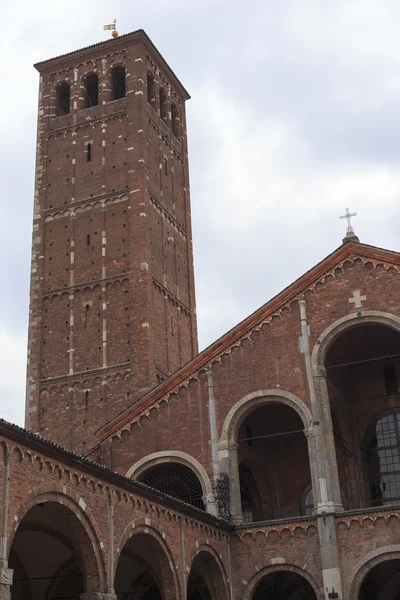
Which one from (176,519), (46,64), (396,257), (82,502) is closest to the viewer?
(82,502)

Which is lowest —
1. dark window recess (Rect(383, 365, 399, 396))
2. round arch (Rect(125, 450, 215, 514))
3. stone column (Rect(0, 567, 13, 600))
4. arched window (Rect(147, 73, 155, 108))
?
stone column (Rect(0, 567, 13, 600))

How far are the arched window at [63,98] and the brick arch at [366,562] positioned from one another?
88.5 feet

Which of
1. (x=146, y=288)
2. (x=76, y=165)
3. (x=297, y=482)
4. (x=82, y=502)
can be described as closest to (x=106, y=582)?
(x=82, y=502)

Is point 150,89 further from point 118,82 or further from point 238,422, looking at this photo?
point 238,422

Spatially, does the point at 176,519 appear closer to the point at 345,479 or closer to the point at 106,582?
the point at 106,582

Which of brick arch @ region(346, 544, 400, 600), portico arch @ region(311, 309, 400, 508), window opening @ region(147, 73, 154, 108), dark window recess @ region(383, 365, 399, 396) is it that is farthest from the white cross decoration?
window opening @ region(147, 73, 154, 108)

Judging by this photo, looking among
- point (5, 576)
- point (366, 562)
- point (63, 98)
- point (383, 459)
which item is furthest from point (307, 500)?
point (63, 98)

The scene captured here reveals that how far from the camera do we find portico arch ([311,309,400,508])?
25688mm

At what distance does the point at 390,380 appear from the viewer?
2948cm

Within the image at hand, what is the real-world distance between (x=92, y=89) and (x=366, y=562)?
90.6 ft

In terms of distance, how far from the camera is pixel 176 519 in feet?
72.7

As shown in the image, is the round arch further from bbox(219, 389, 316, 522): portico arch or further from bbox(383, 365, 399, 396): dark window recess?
bbox(383, 365, 399, 396): dark window recess

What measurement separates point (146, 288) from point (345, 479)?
474 inches

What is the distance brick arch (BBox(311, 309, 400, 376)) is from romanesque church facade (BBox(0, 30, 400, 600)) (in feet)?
0.21
